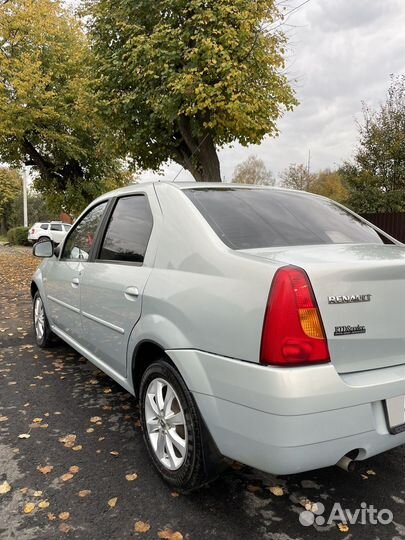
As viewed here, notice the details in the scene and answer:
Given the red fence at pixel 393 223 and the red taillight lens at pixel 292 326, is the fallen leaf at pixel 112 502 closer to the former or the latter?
the red taillight lens at pixel 292 326

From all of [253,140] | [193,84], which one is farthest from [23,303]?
[253,140]

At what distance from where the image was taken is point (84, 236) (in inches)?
154

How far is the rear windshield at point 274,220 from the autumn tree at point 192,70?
6.42m

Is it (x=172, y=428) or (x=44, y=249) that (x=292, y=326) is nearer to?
(x=172, y=428)

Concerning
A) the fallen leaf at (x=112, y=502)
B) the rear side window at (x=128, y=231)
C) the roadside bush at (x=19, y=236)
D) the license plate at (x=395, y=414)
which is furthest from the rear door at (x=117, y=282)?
the roadside bush at (x=19, y=236)

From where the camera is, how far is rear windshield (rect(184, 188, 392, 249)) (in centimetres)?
245

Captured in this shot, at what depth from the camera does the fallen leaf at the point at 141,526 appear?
2.15 metres

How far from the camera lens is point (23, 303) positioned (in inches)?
332

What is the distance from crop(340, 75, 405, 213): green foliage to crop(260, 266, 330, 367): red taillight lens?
47.7 feet

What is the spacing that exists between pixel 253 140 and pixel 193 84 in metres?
2.43

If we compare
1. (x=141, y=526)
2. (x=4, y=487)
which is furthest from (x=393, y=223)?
(x=4, y=487)

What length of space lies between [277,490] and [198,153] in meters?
10.0

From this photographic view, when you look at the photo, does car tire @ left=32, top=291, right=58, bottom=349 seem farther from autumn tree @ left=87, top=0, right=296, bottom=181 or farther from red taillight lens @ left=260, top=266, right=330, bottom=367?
autumn tree @ left=87, top=0, right=296, bottom=181

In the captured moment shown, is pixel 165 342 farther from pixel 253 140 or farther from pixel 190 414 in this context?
pixel 253 140
